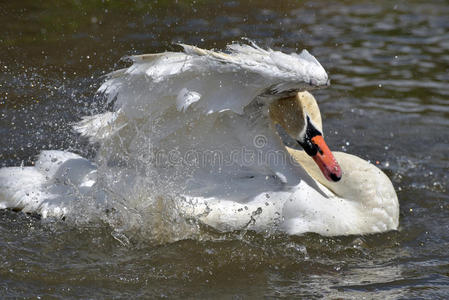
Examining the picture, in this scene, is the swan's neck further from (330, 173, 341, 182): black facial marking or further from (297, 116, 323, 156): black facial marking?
(297, 116, 323, 156): black facial marking

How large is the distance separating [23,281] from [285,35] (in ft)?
19.4

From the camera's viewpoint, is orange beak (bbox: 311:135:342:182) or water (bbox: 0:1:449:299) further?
orange beak (bbox: 311:135:342:182)

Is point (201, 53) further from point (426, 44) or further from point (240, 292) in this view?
point (426, 44)

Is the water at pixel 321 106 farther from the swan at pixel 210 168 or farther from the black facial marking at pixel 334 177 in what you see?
the black facial marking at pixel 334 177

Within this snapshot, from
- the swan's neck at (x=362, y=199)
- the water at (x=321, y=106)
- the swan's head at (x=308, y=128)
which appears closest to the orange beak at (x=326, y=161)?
the swan's head at (x=308, y=128)

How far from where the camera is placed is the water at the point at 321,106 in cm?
435

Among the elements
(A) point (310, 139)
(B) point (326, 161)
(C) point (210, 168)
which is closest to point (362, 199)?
(B) point (326, 161)

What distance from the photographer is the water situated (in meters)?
4.35

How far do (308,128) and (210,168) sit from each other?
73 cm

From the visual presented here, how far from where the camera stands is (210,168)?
4887mm

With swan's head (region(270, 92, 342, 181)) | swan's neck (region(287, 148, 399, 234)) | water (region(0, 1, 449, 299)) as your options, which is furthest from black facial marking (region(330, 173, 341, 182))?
water (region(0, 1, 449, 299))

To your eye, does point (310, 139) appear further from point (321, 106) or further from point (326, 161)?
point (321, 106)

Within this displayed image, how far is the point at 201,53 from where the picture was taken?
167 inches

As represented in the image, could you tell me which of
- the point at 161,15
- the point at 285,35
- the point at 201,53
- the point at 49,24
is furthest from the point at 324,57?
the point at 201,53
